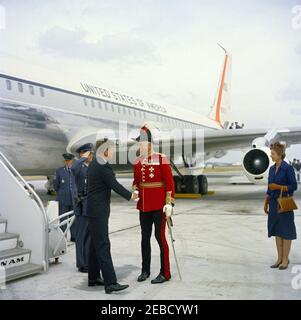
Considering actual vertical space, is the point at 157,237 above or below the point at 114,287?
above

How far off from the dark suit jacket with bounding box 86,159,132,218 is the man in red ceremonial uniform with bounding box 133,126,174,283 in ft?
0.93

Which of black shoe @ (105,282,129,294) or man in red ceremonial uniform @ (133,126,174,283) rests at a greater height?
man in red ceremonial uniform @ (133,126,174,283)

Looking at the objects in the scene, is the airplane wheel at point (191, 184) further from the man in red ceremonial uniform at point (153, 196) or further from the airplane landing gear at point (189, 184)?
the man in red ceremonial uniform at point (153, 196)

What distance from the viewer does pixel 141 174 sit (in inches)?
157

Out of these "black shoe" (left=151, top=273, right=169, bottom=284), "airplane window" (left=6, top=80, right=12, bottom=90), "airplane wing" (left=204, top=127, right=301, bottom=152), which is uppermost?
"airplane window" (left=6, top=80, right=12, bottom=90)

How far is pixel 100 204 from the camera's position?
3.63 m

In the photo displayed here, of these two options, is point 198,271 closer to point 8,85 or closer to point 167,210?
point 167,210

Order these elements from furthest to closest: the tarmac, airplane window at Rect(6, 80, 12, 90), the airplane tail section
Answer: the airplane tail section < airplane window at Rect(6, 80, 12, 90) < the tarmac

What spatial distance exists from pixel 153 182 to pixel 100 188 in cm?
54

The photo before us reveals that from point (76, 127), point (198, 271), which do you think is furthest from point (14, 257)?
point (76, 127)

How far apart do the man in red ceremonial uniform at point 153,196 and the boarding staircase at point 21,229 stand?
3.23ft

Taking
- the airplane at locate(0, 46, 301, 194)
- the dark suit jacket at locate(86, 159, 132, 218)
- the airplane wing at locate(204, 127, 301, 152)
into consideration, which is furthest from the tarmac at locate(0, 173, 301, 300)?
the airplane wing at locate(204, 127, 301, 152)

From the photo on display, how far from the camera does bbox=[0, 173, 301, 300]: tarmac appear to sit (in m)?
3.37

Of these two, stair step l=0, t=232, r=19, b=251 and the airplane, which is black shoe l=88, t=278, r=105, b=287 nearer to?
stair step l=0, t=232, r=19, b=251
